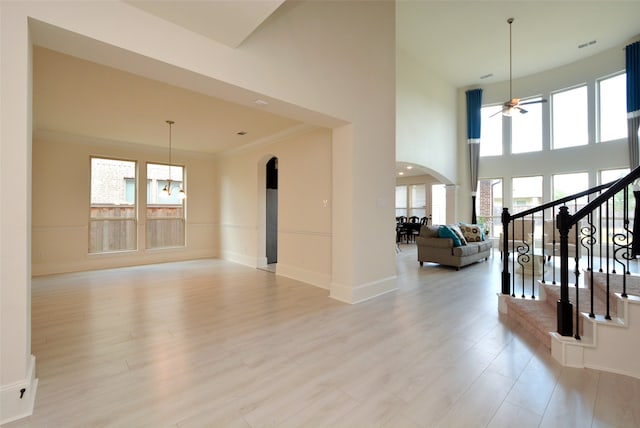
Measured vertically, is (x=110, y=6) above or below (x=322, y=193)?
above

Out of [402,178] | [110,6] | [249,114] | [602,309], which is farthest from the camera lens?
[402,178]

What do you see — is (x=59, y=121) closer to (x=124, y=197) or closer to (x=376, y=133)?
(x=124, y=197)

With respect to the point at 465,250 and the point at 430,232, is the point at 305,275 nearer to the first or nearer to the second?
the point at 430,232

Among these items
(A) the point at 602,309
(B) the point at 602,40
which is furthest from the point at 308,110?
(B) the point at 602,40

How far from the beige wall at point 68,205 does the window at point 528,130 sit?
10.7 m

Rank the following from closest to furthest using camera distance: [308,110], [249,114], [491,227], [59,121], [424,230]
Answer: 1. [308,110]
2. [249,114]
3. [59,121]
4. [424,230]
5. [491,227]

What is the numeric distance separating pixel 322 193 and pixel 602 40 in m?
8.57

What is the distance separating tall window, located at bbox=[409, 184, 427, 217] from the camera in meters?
12.1

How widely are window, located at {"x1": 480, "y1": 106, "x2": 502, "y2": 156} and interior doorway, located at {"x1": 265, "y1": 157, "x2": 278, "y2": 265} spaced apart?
752 cm

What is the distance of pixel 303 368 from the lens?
7.27 ft

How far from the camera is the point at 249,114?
4625 millimetres

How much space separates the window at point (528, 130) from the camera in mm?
8828

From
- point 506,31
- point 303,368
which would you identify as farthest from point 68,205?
point 506,31

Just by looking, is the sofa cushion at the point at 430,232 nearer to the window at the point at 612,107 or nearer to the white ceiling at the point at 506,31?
the white ceiling at the point at 506,31
